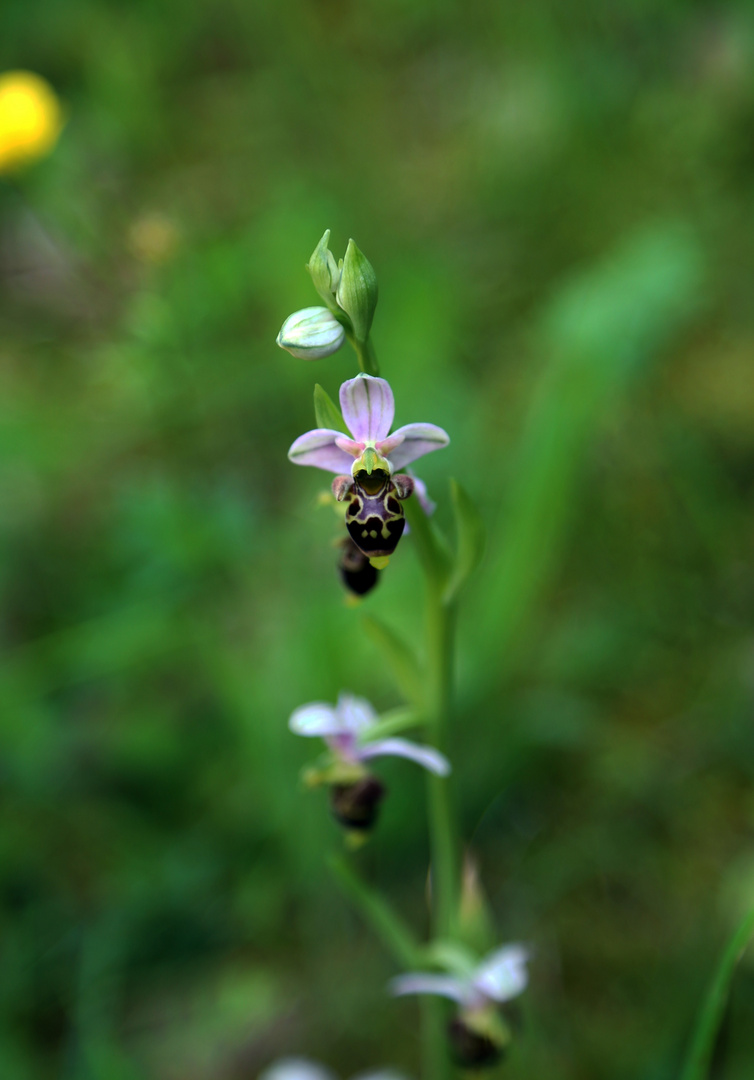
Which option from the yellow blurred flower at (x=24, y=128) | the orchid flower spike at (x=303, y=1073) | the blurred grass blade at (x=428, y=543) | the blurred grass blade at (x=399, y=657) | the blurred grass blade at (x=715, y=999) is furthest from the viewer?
the yellow blurred flower at (x=24, y=128)

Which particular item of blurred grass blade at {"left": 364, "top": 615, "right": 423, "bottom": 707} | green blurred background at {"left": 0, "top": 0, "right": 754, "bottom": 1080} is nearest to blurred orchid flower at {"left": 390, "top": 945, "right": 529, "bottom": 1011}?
green blurred background at {"left": 0, "top": 0, "right": 754, "bottom": 1080}

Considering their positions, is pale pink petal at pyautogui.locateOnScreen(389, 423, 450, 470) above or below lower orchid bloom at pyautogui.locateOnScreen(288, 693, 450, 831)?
above

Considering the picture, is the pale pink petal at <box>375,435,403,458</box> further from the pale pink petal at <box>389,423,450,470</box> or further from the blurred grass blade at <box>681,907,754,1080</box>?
the blurred grass blade at <box>681,907,754,1080</box>

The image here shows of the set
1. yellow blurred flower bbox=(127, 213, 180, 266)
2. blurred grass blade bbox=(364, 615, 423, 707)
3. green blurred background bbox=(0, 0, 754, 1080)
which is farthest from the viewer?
yellow blurred flower bbox=(127, 213, 180, 266)

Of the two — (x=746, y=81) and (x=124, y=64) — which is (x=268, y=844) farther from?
(x=124, y=64)

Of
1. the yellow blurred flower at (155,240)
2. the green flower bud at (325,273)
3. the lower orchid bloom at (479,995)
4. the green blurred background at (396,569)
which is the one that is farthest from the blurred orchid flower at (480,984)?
the yellow blurred flower at (155,240)

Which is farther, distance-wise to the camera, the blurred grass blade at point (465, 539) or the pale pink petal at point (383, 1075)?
the pale pink petal at point (383, 1075)

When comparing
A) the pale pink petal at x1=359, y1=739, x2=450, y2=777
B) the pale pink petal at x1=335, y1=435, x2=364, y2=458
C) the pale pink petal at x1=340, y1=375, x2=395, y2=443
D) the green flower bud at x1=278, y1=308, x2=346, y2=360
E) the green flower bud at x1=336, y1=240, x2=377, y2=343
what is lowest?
the pale pink petal at x1=359, y1=739, x2=450, y2=777

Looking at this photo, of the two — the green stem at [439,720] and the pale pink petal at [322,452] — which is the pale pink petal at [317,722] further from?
the pale pink petal at [322,452]
